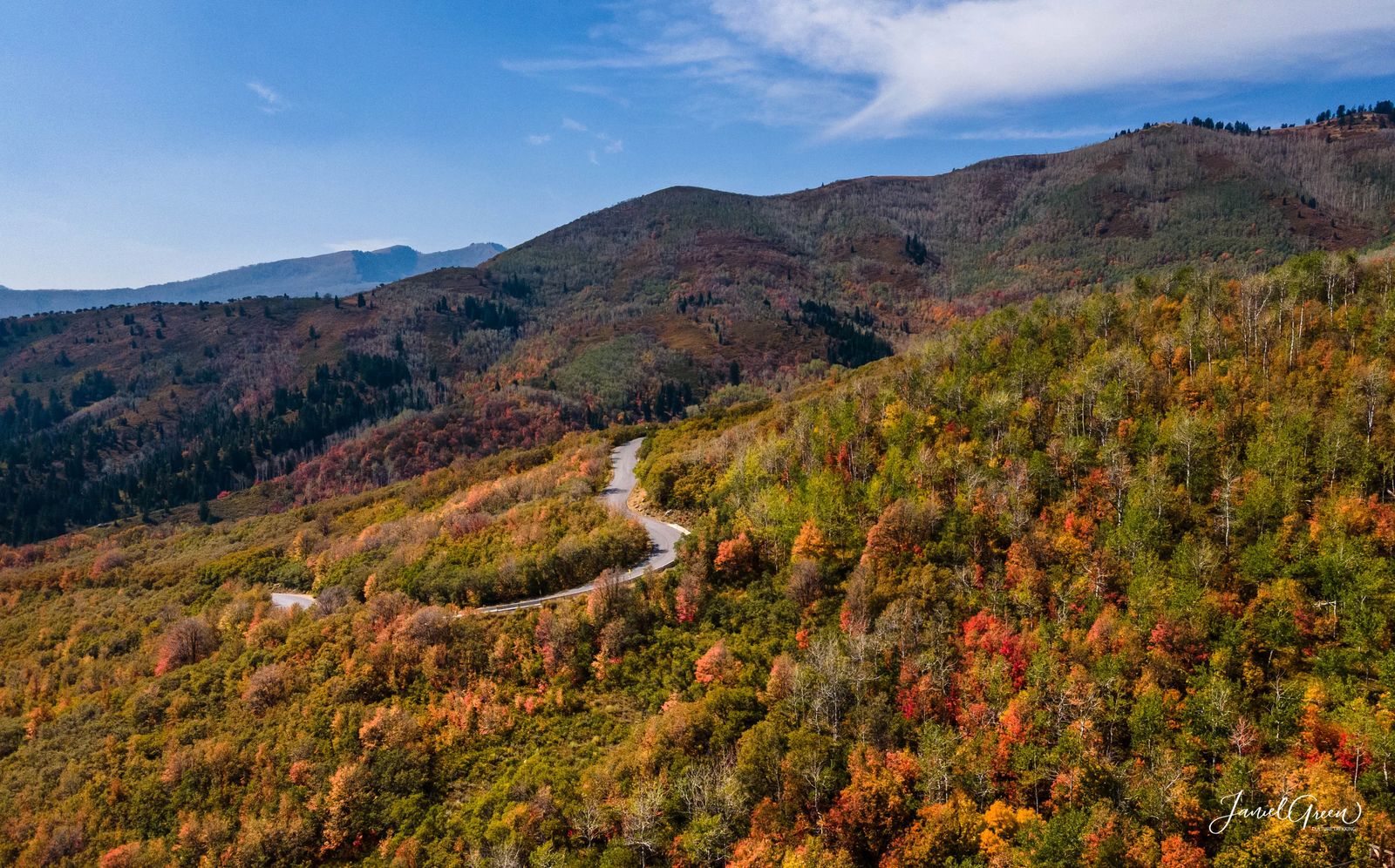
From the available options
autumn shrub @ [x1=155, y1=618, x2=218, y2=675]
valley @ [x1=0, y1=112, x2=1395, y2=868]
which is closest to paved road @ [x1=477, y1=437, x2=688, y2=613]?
valley @ [x1=0, y1=112, x2=1395, y2=868]

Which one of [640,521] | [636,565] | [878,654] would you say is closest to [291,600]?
[640,521]

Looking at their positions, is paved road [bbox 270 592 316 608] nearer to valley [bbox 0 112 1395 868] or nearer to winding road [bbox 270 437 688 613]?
winding road [bbox 270 437 688 613]

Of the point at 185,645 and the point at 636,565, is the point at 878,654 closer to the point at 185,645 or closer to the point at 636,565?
the point at 636,565

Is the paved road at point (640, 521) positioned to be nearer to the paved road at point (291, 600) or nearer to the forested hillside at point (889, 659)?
the forested hillside at point (889, 659)

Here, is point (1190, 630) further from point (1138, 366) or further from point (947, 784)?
point (1138, 366)

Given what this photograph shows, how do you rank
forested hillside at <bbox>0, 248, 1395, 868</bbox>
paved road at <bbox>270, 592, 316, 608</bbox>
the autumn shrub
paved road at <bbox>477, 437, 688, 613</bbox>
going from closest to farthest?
1. forested hillside at <bbox>0, 248, 1395, 868</bbox>
2. paved road at <bbox>477, 437, 688, 613</bbox>
3. the autumn shrub
4. paved road at <bbox>270, 592, 316, 608</bbox>

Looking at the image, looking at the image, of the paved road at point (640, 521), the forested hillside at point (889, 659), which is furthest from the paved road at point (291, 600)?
the paved road at point (640, 521)
